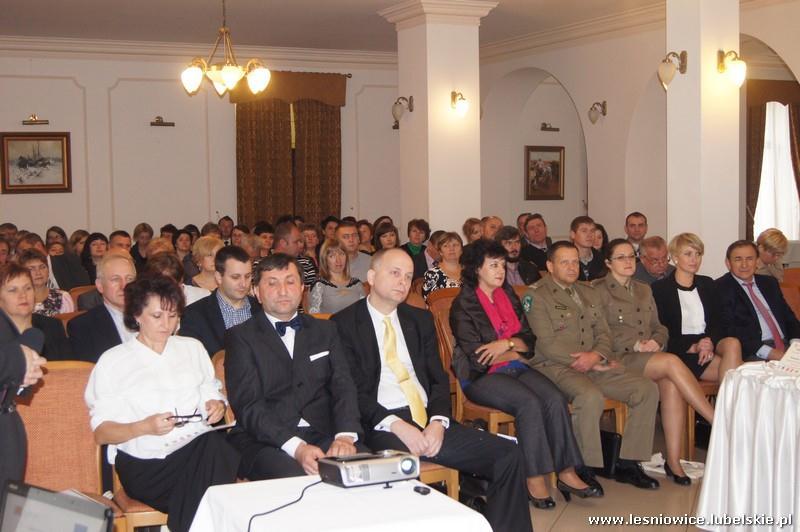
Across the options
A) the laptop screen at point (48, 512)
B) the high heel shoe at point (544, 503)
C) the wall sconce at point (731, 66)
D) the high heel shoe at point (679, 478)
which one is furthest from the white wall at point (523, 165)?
the laptop screen at point (48, 512)

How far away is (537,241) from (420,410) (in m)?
5.29

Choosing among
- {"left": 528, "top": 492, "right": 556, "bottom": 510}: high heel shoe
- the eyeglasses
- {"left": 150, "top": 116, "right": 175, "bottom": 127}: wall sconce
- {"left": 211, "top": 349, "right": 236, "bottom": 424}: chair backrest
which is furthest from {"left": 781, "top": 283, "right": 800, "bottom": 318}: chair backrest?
{"left": 150, "top": 116, "right": 175, "bottom": 127}: wall sconce

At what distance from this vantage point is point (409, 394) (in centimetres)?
413

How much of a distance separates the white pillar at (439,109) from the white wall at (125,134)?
3515 mm

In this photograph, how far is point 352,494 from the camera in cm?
263

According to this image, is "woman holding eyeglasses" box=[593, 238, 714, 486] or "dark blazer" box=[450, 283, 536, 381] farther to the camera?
"woman holding eyeglasses" box=[593, 238, 714, 486]

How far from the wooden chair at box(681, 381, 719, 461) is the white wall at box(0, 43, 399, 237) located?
8.62 metres

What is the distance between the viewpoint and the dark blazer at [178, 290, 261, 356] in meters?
4.57

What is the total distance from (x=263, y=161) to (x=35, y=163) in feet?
9.52

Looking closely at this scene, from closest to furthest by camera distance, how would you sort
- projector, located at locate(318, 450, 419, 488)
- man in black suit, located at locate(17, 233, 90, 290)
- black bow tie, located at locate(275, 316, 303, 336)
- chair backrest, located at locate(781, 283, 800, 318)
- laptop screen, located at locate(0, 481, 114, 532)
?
1. laptop screen, located at locate(0, 481, 114, 532)
2. projector, located at locate(318, 450, 419, 488)
3. black bow tie, located at locate(275, 316, 303, 336)
4. chair backrest, located at locate(781, 283, 800, 318)
5. man in black suit, located at locate(17, 233, 90, 290)

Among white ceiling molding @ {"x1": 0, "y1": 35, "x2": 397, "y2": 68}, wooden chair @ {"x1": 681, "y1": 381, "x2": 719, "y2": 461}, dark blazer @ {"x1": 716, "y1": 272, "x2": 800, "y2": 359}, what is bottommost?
wooden chair @ {"x1": 681, "y1": 381, "x2": 719, "y2": 461}

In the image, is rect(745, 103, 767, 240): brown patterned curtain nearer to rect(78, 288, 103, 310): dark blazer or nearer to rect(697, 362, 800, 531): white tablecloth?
rect(697, 362, 800, 531): white tablecloth

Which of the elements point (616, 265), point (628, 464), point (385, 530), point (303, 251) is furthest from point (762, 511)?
point (303, 251)

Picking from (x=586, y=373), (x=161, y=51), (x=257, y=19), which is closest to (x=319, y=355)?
(x=586, y=373)
